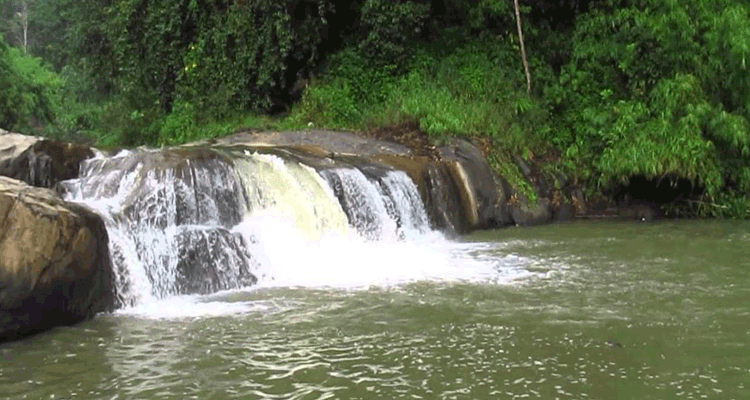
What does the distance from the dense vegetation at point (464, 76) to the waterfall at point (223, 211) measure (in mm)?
3403

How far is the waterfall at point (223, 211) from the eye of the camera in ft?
27.5

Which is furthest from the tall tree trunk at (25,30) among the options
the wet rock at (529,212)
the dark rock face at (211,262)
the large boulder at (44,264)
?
the large boulder at (44,264)

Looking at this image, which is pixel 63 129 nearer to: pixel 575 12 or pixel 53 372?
pixel 575 12

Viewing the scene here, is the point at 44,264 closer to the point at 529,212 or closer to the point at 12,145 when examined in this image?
the point at 12,145

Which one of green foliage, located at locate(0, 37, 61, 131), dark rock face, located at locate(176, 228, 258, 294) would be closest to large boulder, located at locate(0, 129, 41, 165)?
dark rock face, located at locate(176, 228, 258, 294)

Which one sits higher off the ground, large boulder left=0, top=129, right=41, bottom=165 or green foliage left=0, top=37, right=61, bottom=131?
green foliage left=0, top=37, right=61, bottom=131

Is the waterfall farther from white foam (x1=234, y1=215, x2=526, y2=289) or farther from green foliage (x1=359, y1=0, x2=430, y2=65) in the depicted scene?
green foliage (x1=359, y1=0, x2=430, y2=65)

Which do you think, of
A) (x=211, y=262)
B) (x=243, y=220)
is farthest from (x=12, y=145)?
(x=211, y=262)

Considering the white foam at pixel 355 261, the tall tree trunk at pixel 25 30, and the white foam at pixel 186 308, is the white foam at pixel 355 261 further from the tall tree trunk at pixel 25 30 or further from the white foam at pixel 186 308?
the tall tree trunk at pixel 25 30

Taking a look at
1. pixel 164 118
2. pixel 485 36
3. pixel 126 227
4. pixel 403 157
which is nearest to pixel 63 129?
pixel 164 118

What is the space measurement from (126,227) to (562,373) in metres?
5.21

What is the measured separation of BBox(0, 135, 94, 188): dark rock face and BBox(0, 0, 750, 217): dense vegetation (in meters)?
6.85

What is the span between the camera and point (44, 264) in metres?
6.70

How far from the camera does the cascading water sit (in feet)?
27.7
